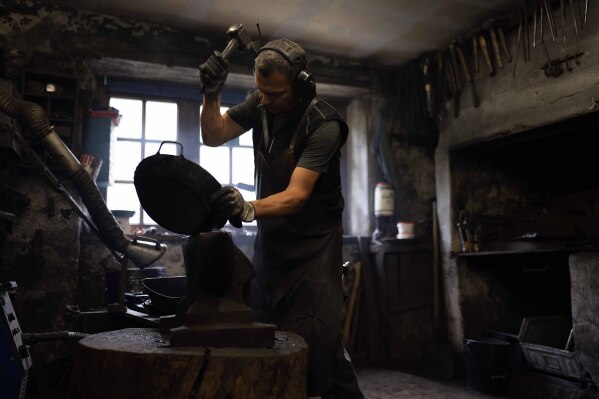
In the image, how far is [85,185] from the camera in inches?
142

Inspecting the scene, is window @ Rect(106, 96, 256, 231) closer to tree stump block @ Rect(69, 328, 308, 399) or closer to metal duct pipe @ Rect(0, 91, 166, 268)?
metal duct pipe @ Rect(0, 91, 166, 268)

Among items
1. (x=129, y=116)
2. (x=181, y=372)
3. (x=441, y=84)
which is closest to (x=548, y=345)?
(x=441, y=84)

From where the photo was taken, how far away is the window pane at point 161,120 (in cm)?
483

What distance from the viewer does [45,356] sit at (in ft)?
12.3

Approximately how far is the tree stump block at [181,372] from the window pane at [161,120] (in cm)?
351

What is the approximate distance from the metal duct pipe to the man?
4.90ft

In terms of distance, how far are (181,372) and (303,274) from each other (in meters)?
0.79

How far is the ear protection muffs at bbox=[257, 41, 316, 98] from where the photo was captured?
81.7 inches

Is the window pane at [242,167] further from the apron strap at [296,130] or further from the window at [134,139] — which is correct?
the apron strap at [296,130]

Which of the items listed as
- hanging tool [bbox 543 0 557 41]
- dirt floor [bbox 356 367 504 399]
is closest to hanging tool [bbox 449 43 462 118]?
hanging tool [bbox 543 0 557 41]

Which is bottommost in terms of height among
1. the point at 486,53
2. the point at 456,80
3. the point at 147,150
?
the point at 147,150

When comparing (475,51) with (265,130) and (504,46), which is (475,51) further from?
(265,130)

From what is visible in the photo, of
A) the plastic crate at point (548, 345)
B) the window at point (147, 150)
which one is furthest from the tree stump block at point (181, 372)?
the window at point (147, 150)

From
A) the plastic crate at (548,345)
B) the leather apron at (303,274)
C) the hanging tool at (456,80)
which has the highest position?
the hanging tool at (456,80)
